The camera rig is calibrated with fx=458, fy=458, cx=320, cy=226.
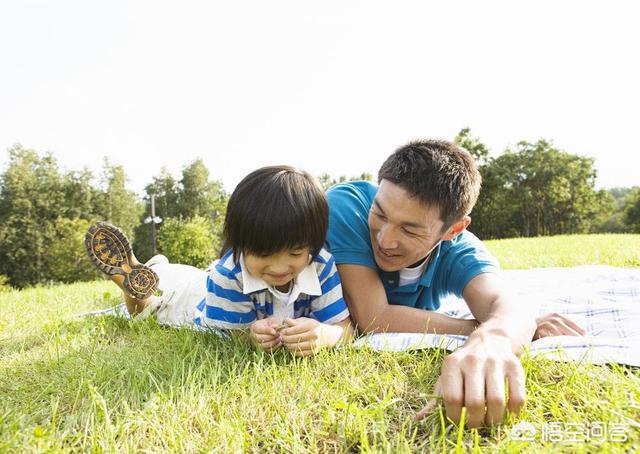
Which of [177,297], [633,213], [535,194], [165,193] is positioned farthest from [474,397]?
[633,213]

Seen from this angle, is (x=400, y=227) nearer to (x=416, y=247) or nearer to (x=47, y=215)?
(x=416, y=247)

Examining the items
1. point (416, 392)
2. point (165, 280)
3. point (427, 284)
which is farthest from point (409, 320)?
point (165, 280)

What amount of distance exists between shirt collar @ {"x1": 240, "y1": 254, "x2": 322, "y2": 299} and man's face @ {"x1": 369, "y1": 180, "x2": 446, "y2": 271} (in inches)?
16.6

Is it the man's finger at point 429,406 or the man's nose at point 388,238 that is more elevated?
the man's nose at point 388,238

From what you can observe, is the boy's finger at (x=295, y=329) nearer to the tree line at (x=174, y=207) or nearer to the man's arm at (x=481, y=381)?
the man's arm at (x=481, y=381)

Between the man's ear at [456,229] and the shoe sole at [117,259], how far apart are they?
2128 millimetres

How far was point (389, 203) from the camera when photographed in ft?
8.19

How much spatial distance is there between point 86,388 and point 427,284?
1.89 metres

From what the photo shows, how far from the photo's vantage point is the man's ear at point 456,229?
2.70 metres

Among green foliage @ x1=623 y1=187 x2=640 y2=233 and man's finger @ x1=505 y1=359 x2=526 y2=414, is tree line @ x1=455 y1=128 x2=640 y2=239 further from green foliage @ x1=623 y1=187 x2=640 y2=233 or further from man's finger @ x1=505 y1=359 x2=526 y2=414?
man's finger @ x1=505 y1=359 x2=526 y2=414

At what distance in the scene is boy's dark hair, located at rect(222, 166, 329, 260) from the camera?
2.16 meters

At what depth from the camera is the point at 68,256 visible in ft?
116

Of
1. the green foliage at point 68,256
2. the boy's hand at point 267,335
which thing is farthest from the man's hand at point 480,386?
the green foliage at point 68,256

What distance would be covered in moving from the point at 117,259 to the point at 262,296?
1470mm
